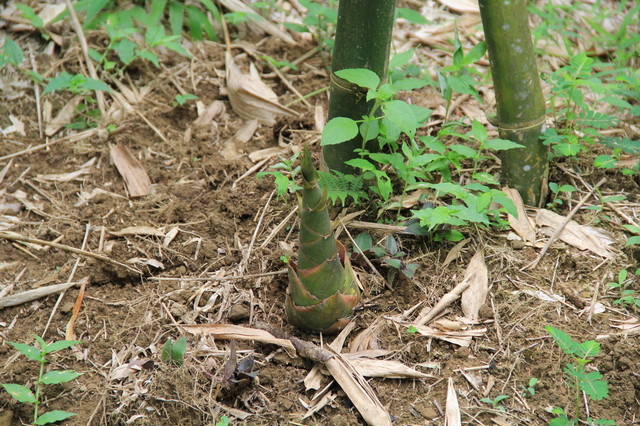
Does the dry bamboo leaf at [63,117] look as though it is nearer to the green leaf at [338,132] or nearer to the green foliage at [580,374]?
the green leaf at [338,132]

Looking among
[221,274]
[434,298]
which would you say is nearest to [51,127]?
[221,274]

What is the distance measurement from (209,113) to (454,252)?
1437 mm

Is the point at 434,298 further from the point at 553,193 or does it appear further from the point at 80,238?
the point at 80,238

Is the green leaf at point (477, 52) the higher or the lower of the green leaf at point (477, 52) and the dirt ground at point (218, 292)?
the higher

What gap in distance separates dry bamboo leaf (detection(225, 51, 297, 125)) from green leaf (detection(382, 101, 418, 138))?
0.94 metres

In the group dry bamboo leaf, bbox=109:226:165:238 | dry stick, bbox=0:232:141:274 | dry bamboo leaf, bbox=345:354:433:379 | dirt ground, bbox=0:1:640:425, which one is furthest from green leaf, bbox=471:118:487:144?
dry stick, bbox=0:232:141:274

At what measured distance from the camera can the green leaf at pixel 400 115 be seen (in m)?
1.92

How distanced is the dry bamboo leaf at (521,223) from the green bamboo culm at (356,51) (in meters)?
0.67

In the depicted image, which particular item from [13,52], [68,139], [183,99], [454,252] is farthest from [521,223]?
[13,52]

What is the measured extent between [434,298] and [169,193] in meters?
1.24

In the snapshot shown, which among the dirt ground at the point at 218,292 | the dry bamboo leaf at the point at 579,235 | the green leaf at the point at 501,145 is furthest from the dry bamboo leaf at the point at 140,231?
the dry bamboo leaf at the point at 579,235

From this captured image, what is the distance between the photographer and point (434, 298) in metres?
2.09

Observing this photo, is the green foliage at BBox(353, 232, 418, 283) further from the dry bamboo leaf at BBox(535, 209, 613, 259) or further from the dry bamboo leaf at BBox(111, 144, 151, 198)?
the dry bamboo leaf at BBox(111, 144, 151, 198)

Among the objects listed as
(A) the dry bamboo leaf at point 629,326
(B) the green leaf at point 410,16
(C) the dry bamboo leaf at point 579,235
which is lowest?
(A) the dry bamboo leaf at point 629,326
